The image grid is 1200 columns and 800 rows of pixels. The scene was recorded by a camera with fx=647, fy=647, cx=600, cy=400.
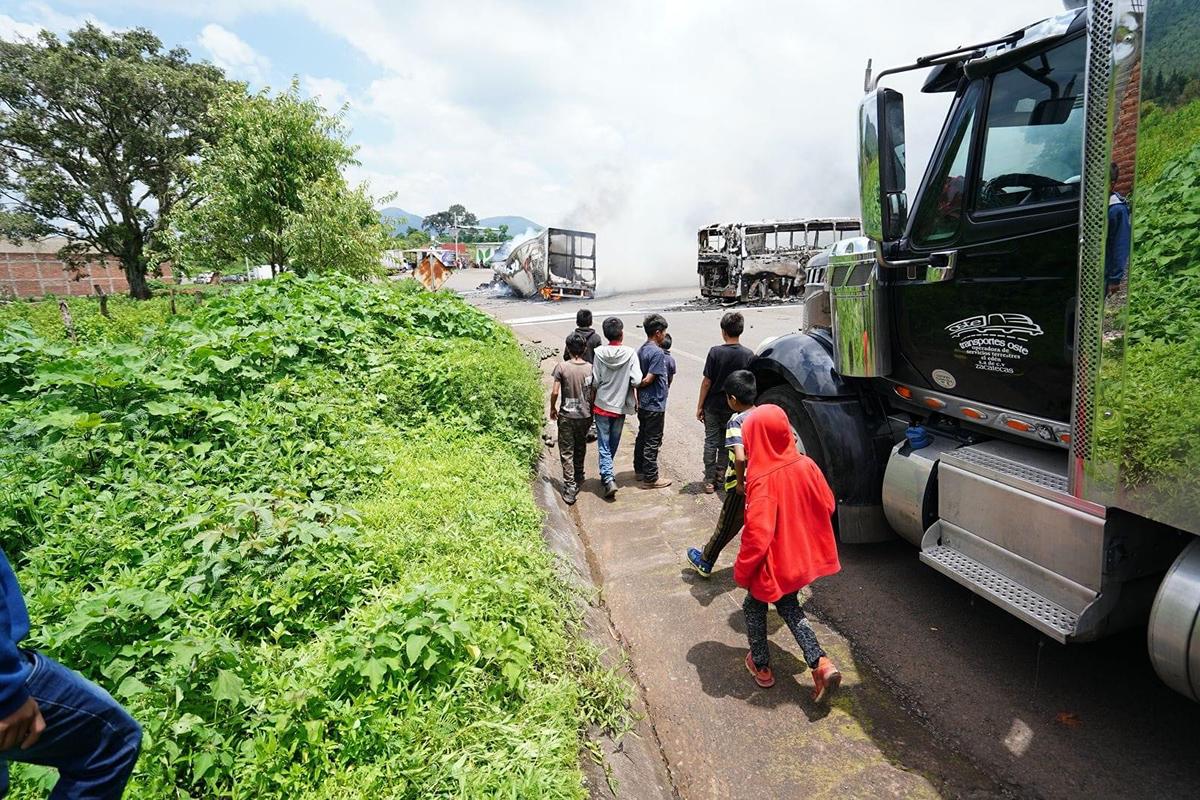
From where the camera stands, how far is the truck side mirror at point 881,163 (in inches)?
130

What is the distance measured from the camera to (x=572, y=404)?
5711 mm

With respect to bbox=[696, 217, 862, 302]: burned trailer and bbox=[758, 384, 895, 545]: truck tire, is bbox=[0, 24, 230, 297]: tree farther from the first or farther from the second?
bbox=[758, 384, 895, 545]: truck tire

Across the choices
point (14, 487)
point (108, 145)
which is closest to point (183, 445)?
point (14, 487)

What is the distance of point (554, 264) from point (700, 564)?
23963mm

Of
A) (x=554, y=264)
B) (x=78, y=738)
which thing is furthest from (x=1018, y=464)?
(x=554, y=264)

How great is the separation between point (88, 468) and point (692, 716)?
3727mm

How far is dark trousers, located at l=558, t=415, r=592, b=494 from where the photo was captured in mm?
5773

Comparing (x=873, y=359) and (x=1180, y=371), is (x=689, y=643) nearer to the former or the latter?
(x=873, y=359)

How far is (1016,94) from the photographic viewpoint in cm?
304

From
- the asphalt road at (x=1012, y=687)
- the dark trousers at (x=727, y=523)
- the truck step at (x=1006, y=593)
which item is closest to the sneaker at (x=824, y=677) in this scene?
the asphalt road at (x=1012, y=687)

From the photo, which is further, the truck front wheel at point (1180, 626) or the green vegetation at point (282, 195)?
the green vegetation at point (282, 195)

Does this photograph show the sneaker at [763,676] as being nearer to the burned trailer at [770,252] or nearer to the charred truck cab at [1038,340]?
the charred truck cab at [1038,340]

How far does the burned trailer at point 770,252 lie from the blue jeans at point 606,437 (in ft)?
59.5

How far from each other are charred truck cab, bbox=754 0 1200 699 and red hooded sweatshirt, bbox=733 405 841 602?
0.67 m
